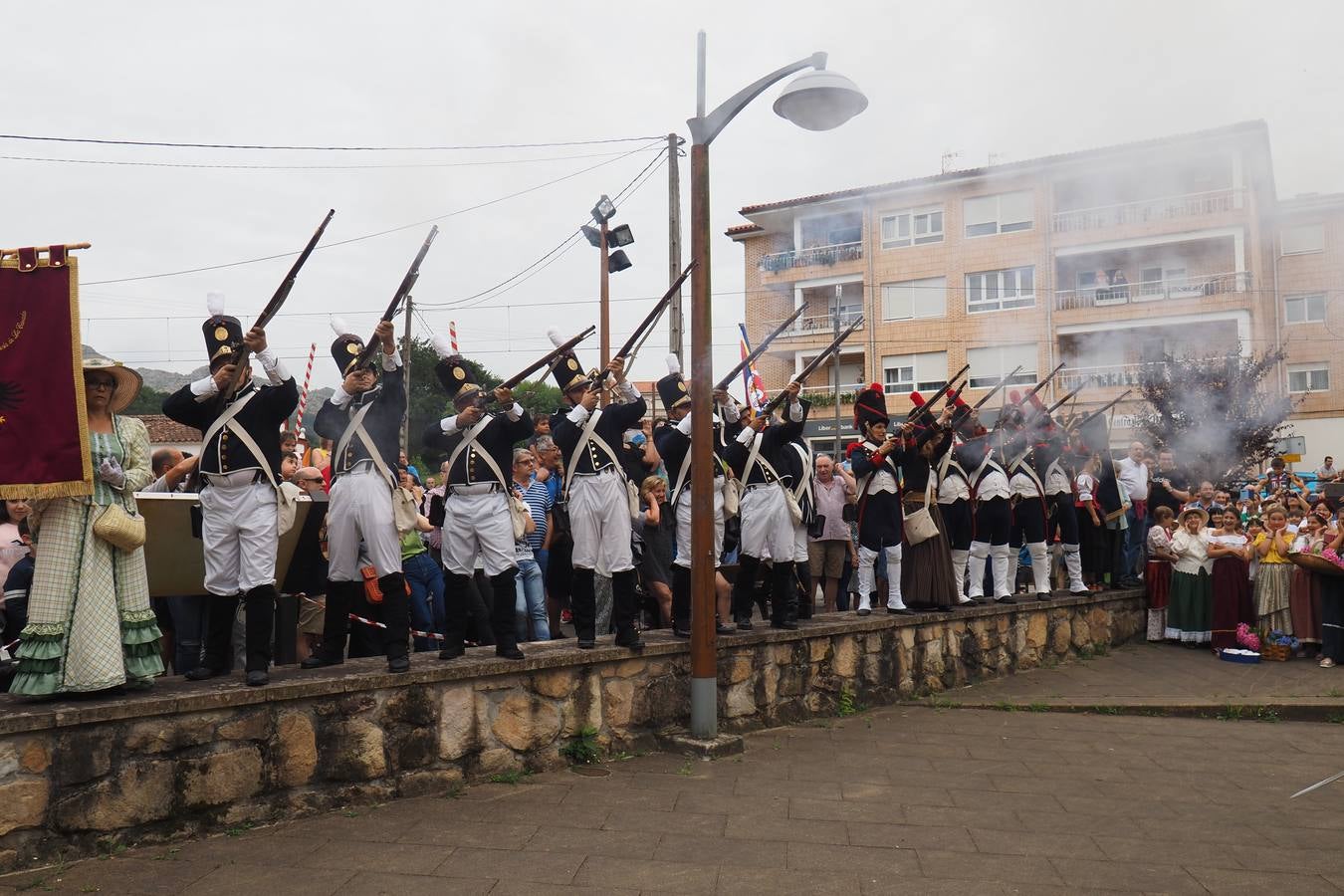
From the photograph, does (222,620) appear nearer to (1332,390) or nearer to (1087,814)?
(1087,814)

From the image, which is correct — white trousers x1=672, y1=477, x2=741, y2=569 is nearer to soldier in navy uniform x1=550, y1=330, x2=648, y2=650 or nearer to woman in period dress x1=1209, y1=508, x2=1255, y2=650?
soldier in navy uniform x1=550, y1=330, x2=648, y2=650

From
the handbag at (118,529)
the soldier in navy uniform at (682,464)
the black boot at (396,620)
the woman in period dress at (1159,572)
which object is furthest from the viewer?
the woman in period dress at (1159,572)

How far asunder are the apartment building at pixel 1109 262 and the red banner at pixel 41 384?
Result: 7.51 m

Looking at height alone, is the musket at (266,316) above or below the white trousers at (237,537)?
above

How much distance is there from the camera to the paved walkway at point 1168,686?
31.2 feet

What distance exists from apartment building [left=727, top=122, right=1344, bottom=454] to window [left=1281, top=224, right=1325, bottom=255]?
41 mm

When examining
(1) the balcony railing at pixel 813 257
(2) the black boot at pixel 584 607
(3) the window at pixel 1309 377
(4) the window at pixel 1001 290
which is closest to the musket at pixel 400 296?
(2) the black boot at pixel 584 607

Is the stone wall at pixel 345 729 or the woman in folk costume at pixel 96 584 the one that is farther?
the woman in folk costume at pixel 96 584

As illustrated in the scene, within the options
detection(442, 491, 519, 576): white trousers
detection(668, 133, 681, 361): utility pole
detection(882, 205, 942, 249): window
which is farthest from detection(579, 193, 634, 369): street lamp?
detection(442, 491, 519, 576): white trousers

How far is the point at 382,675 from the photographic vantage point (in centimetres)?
588

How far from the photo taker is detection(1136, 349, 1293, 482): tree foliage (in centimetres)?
1941

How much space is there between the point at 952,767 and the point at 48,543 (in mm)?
5498

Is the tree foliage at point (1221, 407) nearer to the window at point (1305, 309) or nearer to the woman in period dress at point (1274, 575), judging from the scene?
the window at point (1305, 309)

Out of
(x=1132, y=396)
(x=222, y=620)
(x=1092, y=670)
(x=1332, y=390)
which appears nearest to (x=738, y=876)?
(x=222, y=620)
